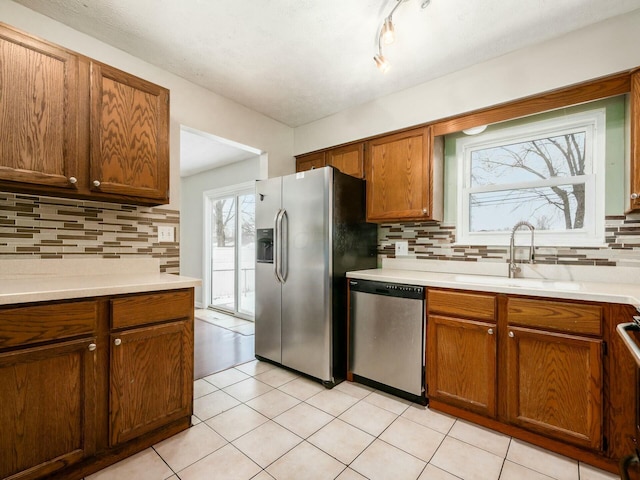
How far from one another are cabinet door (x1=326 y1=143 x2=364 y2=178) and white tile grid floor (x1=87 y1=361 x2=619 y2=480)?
1971 mm

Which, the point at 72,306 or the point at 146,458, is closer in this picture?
the point at 72,306

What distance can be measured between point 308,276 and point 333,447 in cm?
118

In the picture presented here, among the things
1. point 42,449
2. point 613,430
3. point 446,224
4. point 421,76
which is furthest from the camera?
point 446,224

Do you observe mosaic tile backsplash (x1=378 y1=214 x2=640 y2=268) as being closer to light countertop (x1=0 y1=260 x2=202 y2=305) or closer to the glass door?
light countertop (x1=0 y1=260 x2=202 y2=305)

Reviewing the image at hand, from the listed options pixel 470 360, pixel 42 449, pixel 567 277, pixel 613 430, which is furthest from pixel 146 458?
pixel 567 277

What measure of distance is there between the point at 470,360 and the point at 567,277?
0.90 m

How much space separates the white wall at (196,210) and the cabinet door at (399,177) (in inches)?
105

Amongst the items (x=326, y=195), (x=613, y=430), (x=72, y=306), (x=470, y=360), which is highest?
(x=326, y=195)

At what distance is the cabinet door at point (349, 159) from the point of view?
2.89 m

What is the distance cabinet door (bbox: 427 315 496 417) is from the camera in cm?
181

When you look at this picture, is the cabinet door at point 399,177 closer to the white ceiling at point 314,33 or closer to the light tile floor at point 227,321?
the white ceiling at point 314,33

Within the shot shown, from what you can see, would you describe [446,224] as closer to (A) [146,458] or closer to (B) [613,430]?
(B) [613,430]

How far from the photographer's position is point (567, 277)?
6.70ft

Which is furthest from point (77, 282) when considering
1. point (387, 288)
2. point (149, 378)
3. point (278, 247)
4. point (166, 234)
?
point (387, 288)
